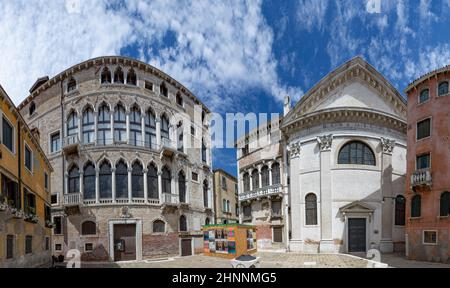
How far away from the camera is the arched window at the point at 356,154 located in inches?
1064

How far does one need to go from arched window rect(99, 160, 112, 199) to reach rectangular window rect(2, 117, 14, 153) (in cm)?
1039

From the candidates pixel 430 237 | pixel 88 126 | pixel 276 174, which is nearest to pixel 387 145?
pixel 430 237

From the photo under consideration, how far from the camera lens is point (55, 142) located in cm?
2738

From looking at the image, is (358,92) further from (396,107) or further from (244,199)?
(244,199)

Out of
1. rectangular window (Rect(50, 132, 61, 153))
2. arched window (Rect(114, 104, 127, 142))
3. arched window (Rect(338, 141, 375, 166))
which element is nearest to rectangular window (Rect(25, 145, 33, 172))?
arched window (Rect(114, 104, 127, 142))

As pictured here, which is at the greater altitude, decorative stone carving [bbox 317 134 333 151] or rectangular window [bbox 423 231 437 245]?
decorative stone carving [bbox 317 134 333 151]

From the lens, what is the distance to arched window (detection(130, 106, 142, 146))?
27.1m

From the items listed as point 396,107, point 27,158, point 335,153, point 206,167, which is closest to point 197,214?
point 206,167

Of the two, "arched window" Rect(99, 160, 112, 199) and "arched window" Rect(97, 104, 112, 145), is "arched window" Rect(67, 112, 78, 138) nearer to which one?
"arched window" Rect(97, 104, 112, 145)

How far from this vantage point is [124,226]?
2577cm

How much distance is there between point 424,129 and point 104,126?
85.5ft

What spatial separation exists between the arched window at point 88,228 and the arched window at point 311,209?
62.2 ft

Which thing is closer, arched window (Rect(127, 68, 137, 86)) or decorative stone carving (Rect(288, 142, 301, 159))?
arched window (Rect(127, 68, 137, 86))

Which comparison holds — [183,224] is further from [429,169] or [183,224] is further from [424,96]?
[424,96]
